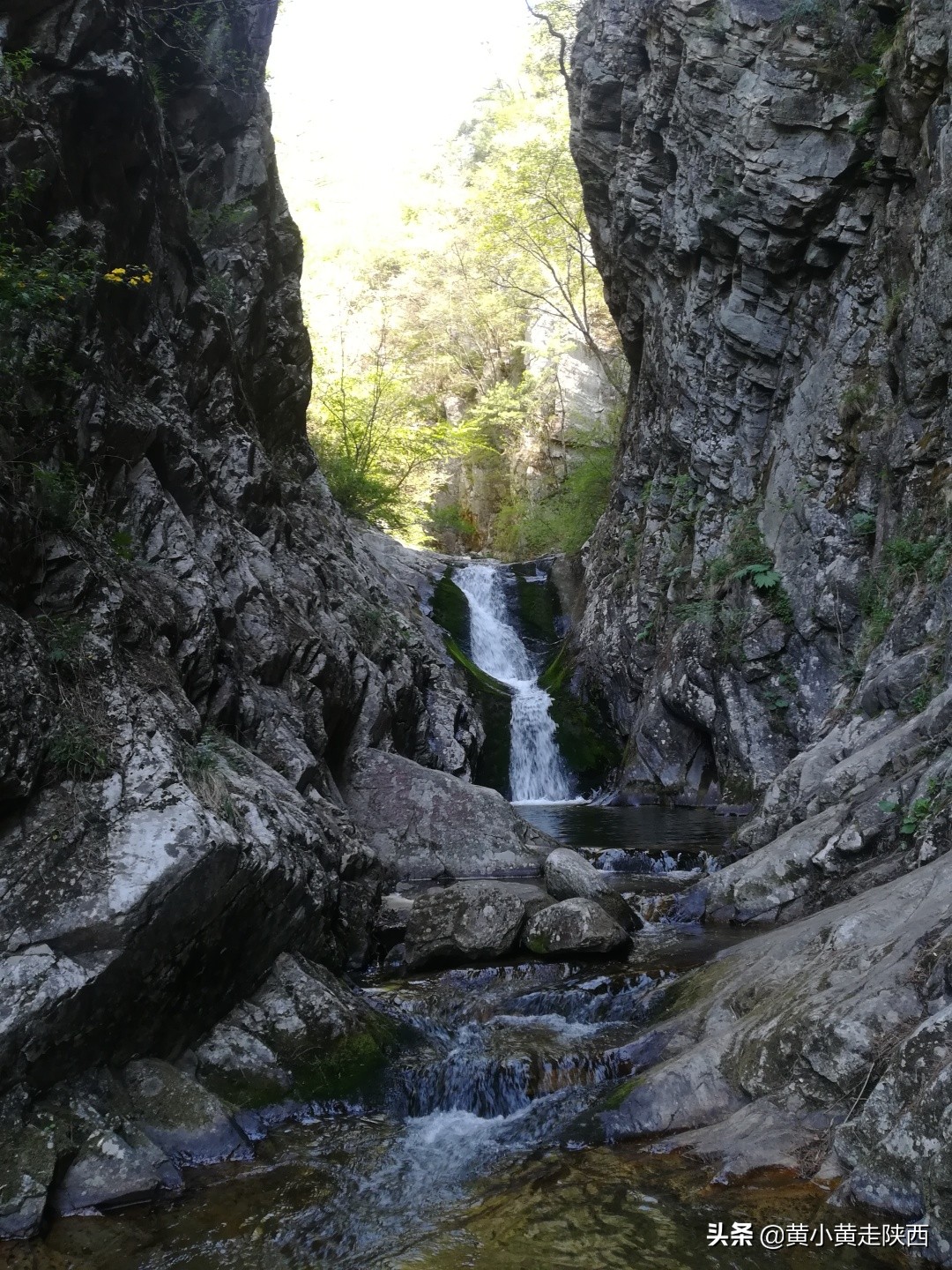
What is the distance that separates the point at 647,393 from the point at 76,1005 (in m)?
19.7

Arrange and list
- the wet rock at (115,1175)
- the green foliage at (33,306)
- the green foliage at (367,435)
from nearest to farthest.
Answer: the wet rock at (115,1175) → the green foliage at (33,306) → the green foliage at (367,435)

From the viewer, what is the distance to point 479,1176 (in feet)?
15.8

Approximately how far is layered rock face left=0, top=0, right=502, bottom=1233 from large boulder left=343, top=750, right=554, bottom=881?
624mm

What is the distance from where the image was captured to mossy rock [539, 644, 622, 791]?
61.9ft

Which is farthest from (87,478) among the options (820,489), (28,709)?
(820,489)

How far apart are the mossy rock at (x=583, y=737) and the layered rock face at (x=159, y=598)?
9.23 ft

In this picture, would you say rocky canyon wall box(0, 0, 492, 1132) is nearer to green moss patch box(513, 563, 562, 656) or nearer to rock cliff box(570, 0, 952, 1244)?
rock cliff box(570, 0, 952, 1244)

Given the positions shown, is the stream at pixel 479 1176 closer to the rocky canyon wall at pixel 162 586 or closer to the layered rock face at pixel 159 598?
the layered rock face at pixel 159 598

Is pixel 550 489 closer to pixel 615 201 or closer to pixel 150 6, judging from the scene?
pixel 615 201

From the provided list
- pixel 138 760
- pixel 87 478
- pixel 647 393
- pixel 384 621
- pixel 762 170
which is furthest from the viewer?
pixel 647 393

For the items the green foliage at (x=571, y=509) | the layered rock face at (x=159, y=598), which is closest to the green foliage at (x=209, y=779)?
the layered rock face at (x=159, y=598)

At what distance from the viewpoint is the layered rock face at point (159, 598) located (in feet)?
16.6

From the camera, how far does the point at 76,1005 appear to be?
4.64 m

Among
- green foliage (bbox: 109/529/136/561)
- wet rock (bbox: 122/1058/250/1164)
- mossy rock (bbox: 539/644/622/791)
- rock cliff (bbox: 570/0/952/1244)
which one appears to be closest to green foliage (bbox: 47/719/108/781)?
wet rock (bbox: 122/1058/250/1164)
